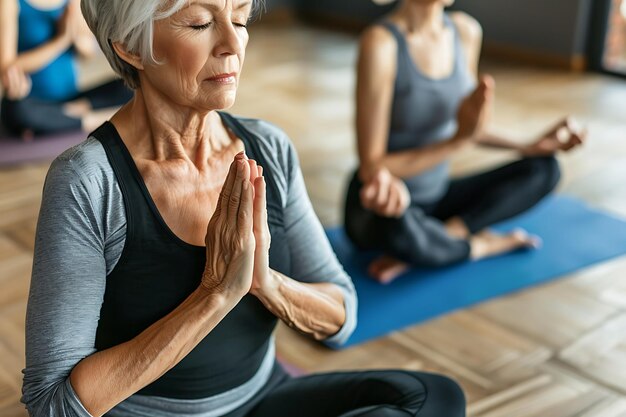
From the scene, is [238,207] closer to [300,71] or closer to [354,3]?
Answer: [300,71]

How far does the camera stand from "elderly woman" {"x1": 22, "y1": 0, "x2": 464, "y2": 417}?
112cm

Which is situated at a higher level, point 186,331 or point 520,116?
point 186,331

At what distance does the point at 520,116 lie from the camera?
3.99m

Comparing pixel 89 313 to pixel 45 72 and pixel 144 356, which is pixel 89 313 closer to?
pixel 144 356

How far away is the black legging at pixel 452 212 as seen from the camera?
92.8 inches

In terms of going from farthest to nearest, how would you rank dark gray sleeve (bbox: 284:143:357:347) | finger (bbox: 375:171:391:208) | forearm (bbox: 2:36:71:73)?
forearm (bbox: 2:36:71:73) → finger (bbox: 375:171:391:208) → dark gray sleeve (bbox: 284:143:357:347)

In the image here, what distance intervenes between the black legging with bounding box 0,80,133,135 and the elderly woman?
225cm

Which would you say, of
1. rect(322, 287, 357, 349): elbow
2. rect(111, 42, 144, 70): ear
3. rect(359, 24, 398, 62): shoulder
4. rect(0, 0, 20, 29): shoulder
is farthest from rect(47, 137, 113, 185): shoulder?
rect(0, 0, 20, 29): shoulder

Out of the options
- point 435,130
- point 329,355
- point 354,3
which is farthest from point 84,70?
point 329,355

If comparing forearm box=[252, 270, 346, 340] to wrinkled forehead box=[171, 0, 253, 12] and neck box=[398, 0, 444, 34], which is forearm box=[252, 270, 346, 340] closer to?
wrinkled forehead box=[171, 0, 253, 12]

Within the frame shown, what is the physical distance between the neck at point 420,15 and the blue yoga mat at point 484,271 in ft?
2.25

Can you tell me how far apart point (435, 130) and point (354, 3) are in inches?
142

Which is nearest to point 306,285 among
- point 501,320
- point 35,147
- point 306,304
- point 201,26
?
point 306,304

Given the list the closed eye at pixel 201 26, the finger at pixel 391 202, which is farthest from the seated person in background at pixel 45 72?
the closed eye at pixel 201 26
